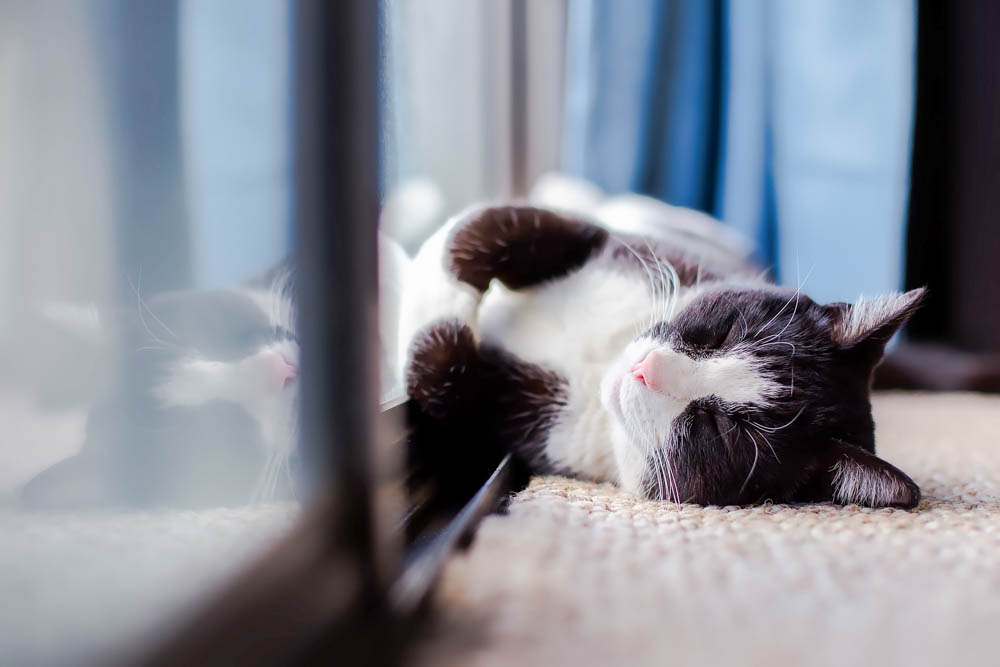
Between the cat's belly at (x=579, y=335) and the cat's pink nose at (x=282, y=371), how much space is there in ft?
1.75

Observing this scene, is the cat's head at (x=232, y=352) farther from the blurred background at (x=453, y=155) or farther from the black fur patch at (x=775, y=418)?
the black fur patch at (x=775, y=418)

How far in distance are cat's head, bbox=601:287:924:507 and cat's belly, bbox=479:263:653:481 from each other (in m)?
0.06

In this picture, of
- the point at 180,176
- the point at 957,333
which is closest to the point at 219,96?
the point at 180,176

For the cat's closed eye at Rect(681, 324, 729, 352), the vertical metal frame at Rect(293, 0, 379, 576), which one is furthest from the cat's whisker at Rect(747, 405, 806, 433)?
the vertical metal frame at Rect(293, 0, 379, 576)

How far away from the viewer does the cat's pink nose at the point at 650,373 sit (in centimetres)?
84

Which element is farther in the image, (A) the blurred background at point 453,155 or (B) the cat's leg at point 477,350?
(B) the cat's leg at point 477,350

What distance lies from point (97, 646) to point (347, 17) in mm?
366

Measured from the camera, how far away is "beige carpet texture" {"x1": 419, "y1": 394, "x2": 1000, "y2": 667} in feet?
1.44

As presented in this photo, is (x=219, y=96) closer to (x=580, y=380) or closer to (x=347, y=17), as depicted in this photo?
(x=347, y=17)

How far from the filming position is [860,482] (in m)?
0.78

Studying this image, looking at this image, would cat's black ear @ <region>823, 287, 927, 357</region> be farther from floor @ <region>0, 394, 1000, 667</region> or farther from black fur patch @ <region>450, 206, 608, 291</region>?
black fur patch @ <region>450, 206, 608, 291</region>

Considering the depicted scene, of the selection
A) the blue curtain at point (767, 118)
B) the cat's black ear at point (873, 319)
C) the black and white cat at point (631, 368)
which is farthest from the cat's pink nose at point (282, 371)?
the blue curtain at point (767, 118)

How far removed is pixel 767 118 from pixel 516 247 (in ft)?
5.23

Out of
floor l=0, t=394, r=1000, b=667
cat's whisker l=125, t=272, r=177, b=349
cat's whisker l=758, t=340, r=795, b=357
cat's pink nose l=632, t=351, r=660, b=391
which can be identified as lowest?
floor l=0, t=394, r=1000, b=667
